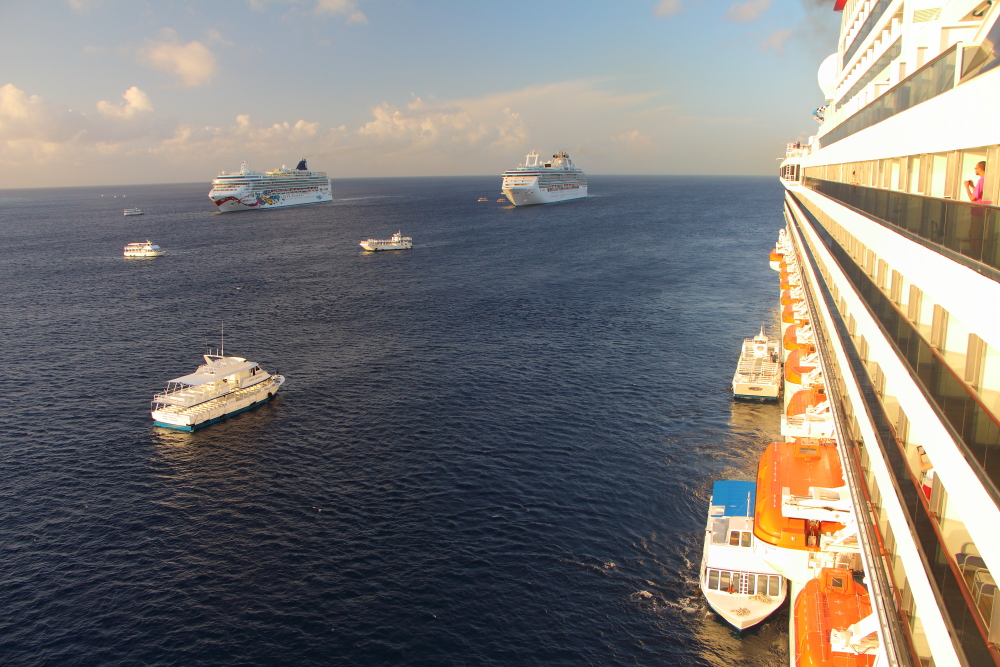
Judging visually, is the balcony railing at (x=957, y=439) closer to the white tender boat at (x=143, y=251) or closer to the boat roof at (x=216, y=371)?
the boat roof at (x=216, y=371)

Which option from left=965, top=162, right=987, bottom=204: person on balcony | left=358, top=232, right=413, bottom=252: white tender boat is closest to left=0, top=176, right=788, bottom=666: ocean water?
left=965, top=162, right=987, bottom=204: person on balcony

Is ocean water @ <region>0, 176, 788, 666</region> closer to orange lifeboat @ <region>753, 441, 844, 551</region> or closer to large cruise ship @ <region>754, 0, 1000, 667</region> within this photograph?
orange lifeboat @ <region>753, 441, 844, 551</region>

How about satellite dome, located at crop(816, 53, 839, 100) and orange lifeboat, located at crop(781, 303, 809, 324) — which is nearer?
orange lifeboat, located at crop(781, 303, 809, 324)

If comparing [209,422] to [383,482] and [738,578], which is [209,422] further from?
[738,578]

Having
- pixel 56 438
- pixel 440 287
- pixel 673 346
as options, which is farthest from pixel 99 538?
pixel 440 287

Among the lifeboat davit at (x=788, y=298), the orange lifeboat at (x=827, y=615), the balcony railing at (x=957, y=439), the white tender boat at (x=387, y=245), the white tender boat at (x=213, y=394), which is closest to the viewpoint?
the balcony railing at (x=957, y=439)

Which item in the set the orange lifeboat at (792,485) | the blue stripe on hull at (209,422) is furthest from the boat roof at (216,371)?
the orange lifeboat at (792,485)
